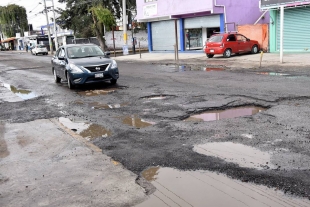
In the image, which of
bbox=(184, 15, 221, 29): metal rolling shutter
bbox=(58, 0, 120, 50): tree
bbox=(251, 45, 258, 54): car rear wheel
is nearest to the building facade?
bbox=(251, 45, 258, 54): car rear wheel

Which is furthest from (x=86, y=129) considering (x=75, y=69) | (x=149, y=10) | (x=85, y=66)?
(x=149, y=10)

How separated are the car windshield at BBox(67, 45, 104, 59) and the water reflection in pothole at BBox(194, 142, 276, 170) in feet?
27.7

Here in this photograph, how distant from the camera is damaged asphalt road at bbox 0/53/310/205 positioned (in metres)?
4.65

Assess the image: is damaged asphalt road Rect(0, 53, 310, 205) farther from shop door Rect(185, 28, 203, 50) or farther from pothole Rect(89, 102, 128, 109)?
→ shop door Rect(185, 28, 203, 50)

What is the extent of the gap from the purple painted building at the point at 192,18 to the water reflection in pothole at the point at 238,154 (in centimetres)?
2070

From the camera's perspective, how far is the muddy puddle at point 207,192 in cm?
369

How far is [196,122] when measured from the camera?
6.92m

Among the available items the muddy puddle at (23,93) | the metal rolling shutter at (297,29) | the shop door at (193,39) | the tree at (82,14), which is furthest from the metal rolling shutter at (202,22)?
the tree at (82,14)

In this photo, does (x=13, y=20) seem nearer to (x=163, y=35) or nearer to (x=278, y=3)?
(x=163, y=35)

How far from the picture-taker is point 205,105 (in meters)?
8.35

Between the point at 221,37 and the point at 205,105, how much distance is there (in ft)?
48.6

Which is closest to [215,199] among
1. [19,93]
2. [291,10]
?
[19,93]

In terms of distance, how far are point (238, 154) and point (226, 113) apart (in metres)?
2.56

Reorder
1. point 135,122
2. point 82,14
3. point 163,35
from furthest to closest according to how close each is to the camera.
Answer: point 82,14 < point 163,35 < point 135,122
